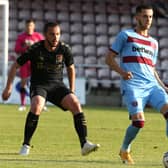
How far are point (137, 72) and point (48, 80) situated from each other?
Answer: 1.63m

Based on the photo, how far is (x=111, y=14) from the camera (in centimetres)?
3428

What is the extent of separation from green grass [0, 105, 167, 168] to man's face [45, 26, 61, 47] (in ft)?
5.11

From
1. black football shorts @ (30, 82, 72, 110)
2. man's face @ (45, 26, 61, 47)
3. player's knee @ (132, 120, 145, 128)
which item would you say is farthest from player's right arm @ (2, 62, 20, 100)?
player's knee @ (132, 120, 145, 128)

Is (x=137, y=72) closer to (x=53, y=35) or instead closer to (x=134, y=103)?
(x=134, y=103)

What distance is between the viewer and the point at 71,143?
13648mm

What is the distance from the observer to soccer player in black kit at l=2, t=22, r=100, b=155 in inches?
464

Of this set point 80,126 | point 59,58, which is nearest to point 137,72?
point 80,126

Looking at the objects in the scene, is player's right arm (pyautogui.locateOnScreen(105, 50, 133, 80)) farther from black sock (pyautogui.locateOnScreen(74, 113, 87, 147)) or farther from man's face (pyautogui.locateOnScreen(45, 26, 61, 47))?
black sock (pyautogui.locateOnScreen(74, 113, 87, 147))

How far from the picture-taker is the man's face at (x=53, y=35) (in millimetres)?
11664

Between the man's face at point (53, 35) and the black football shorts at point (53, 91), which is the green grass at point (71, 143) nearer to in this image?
the black football shorts at point (53, 91)

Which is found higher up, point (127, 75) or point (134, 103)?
point (127, 75)

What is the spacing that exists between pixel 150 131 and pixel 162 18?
59.6 feet

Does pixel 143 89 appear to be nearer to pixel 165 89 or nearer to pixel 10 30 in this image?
pixel 165 89

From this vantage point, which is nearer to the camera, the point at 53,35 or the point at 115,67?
the point at 115,67
